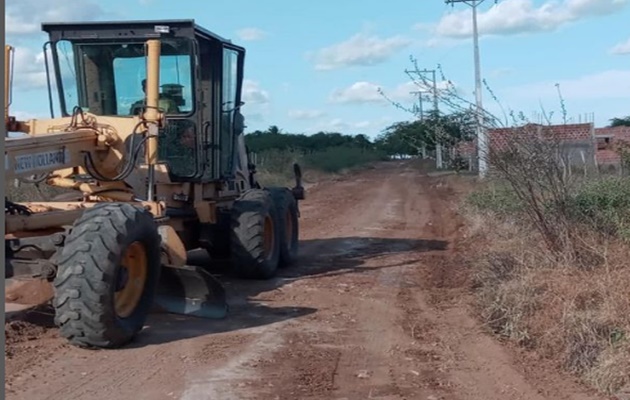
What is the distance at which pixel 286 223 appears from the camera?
46.0 ft

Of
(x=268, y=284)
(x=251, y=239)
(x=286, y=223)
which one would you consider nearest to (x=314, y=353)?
(x=268, y=284)

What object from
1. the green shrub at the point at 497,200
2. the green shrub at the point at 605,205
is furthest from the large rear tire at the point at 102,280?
the green shrub at the point at 497,200

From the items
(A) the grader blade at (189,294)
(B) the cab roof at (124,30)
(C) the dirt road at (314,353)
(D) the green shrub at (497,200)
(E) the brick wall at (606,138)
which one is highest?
(B) the cab roof at (124,30)

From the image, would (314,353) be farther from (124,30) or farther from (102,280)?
(124,30)

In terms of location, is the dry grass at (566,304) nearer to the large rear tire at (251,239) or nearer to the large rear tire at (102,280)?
the large rear tire at (251,239)

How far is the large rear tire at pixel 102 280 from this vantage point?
8000mm

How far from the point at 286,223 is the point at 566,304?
5779mm

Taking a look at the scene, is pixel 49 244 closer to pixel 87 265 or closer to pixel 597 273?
pixel 87 265

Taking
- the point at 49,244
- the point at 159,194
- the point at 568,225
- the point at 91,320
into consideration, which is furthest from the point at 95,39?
the point at 568,225

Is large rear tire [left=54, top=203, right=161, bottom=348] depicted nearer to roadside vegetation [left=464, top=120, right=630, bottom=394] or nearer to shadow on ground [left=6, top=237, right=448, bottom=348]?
shadow on ground [left=6, top=237, right=448, bottom=348]

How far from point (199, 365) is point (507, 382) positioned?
Answer: 2.26 m

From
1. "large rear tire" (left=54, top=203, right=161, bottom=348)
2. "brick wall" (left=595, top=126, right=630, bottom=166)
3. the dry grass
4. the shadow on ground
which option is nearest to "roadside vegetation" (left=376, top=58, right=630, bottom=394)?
the dry grass

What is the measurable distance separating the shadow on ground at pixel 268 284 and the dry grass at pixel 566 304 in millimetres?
1974

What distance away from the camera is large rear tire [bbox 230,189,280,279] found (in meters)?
12.2
